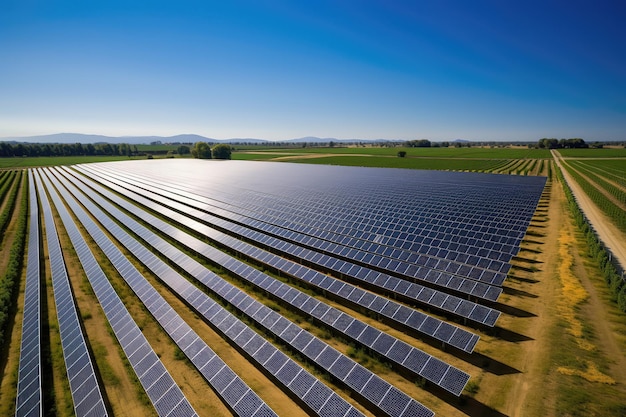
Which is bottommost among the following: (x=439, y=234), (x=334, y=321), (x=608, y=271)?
(x=334, y=321)

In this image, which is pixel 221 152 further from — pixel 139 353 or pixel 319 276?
pixel 139 353

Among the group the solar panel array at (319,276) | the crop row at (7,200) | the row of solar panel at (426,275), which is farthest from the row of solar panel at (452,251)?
the crop row at (7,200)

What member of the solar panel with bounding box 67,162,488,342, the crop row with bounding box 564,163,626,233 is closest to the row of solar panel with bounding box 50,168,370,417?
the solar panel with bounding box 67,162,488,342

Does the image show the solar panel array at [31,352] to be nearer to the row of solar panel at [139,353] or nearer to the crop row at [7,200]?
the row of solar panel at [139,353]

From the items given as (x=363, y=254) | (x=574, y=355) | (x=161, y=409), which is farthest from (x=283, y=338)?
(x=574, y=355)

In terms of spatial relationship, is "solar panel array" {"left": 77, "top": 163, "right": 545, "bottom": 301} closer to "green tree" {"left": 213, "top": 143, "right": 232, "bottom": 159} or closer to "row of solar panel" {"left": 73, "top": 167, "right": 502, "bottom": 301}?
"row of solar panel" {"left": 73, "top": 167, "right": 502, "bottom": 301}

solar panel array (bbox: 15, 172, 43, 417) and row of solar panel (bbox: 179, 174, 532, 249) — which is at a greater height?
row of solar panel (bbox: 179, 174, 532, 249)

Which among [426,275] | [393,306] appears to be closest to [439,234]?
[426,275]
